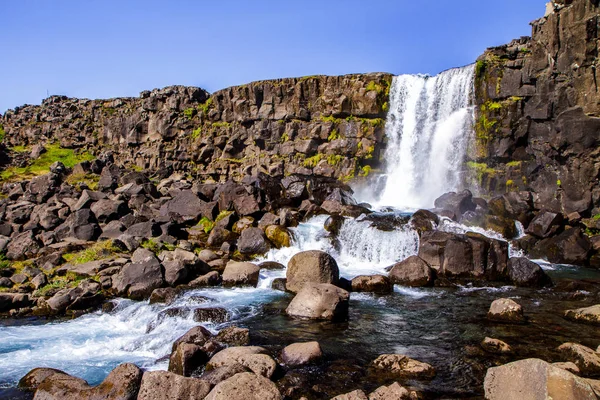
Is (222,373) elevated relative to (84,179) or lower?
lower

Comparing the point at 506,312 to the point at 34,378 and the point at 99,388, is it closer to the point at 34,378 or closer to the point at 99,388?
the point at 99,388

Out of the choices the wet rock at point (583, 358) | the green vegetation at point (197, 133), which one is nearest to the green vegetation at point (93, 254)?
the wet rock at point (583, 358)

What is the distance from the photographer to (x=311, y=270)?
17.5m

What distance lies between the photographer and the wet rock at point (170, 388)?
8805 mm

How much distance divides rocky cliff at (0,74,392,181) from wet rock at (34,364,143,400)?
35934 mm

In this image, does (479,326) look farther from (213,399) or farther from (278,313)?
(213,399)

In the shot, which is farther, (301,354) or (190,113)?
(190,113)

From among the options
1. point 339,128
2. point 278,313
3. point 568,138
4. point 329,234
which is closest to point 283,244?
point 329,234

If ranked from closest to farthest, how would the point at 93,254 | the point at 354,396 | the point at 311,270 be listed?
the point at 354,396
the point at 311,270
the point at 93,254

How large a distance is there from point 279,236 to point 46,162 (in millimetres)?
50798

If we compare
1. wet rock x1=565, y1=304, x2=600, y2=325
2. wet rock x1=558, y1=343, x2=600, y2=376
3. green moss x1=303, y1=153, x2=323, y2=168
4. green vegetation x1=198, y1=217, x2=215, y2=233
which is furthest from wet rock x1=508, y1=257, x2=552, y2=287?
green moss x1=303, y1=153, x2=323, y2=168

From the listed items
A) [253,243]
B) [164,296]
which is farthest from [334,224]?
[164,296]

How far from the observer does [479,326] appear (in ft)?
44.9

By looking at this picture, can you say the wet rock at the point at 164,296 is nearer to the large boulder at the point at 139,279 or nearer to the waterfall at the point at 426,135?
the large boulder at the point at 139,279
